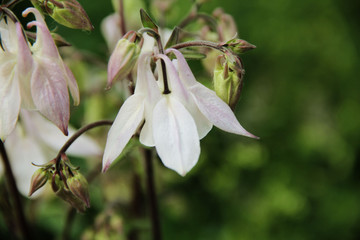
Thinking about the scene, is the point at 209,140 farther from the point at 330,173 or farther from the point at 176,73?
the point at 176,73

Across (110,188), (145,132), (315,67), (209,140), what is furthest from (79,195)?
(315,67)

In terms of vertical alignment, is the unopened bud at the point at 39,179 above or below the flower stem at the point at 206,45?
below

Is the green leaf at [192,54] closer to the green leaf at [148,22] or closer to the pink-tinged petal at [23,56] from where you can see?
the green leaf at [148,22]

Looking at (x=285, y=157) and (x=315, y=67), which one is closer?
(x=285, y=157)

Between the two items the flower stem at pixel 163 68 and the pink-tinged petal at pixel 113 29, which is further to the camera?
the pink-tinged petal at pixel 113 29

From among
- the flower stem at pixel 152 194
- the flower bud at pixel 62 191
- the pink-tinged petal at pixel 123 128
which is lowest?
the flower stem at pixel 152 194

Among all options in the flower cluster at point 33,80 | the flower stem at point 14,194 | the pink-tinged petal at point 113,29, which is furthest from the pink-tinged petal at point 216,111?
the pink-tinged petal at point 113,29

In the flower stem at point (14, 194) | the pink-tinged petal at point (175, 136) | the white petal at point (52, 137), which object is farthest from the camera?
the white petal at point (52, 137)
